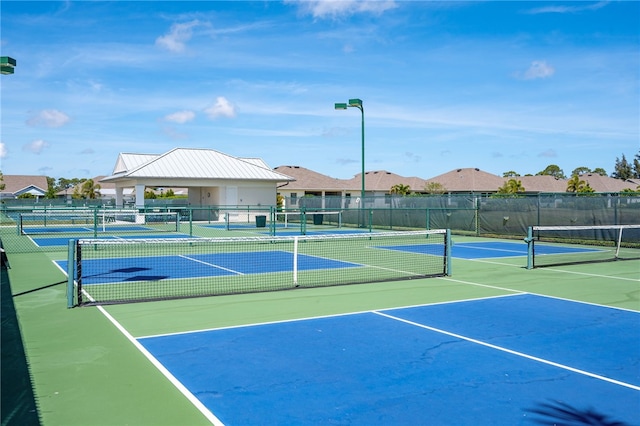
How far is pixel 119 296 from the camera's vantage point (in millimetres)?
11422

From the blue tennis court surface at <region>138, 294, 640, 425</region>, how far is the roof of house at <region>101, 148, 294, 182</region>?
125 feet

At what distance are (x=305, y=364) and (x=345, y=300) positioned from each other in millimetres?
4191

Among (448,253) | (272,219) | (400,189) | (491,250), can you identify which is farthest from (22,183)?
(448,253)

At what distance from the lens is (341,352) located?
746 centimetres

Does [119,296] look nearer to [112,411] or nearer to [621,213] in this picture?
[112,411]

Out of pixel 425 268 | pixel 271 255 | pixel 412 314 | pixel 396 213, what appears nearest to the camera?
pixel 412 314

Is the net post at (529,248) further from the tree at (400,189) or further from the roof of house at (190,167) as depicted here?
the tree at (400,189)

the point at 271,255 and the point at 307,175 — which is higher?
the point at 307,175

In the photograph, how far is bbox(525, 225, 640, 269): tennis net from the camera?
1783cm

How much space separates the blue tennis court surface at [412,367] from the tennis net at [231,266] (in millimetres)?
3415

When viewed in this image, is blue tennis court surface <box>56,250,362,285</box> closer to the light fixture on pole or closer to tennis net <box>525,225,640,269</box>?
the light fixture on pole

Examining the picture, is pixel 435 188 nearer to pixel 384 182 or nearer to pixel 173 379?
pixel 384 182

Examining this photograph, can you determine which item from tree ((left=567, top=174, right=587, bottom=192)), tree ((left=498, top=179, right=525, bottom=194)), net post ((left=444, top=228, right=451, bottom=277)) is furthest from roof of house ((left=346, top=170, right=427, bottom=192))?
net post ((left=444, top=228, right=451, bottom=277))

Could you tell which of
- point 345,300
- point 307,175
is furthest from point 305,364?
point 307,175
